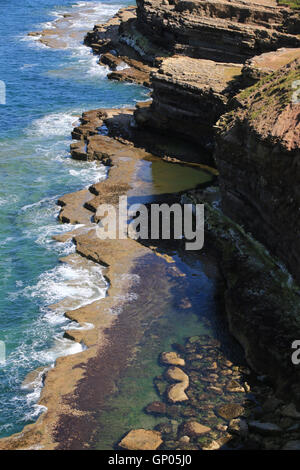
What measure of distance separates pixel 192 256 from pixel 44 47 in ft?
160

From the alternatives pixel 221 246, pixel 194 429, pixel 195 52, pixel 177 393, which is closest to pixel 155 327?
pixel 177 393

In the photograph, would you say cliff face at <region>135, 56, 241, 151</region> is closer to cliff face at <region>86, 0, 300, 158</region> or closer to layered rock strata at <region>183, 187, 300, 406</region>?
cliff face at <region>86, 0, 300, 158</region>

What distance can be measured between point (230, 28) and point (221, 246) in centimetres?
2288

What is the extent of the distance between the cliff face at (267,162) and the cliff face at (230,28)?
52.6 feet

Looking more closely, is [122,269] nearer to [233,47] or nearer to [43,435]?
[43,435]

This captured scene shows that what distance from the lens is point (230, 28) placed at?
40.9m

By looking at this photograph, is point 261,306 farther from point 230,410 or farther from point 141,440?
point 141,440

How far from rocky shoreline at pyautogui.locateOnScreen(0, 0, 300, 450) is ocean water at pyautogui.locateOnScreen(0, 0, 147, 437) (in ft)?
2.79

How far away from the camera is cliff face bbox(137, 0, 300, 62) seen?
127ft

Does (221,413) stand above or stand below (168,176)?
below

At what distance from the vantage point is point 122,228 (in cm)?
2686

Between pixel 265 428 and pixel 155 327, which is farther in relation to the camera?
pixel 155 327

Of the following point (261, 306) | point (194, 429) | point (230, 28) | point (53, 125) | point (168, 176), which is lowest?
point (194, 429)
